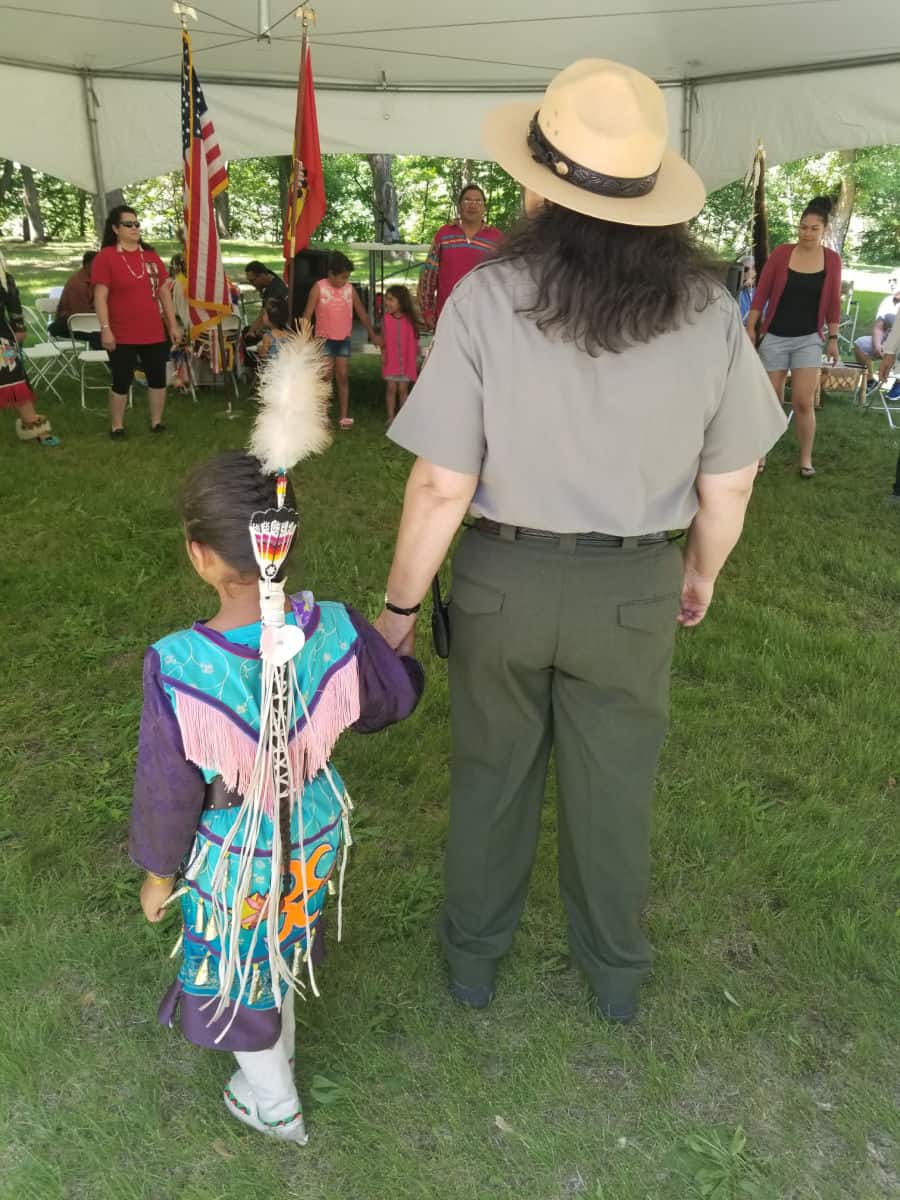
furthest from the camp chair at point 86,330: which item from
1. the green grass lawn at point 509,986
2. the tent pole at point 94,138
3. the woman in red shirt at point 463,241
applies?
the green grass lawn at point 509,986

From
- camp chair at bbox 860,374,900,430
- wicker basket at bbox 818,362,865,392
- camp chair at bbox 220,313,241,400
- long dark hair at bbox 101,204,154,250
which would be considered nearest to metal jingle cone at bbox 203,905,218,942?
long dark hair at bbox 101,204,154,250

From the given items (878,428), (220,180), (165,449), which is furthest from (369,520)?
(878,428)

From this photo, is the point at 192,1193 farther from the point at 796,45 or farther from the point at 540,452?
the point at 796,45

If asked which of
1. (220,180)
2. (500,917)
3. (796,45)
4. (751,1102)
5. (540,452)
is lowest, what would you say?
(751,1102)

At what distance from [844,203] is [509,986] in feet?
83.7

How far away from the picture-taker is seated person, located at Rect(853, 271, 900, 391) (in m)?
9.42

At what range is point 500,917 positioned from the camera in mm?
2154

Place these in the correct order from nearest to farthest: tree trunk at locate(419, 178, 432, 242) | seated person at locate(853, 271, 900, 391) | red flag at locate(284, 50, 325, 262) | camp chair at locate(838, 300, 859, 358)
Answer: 1. red flag at locate(284, 50, 325, 262)
2. seated person at locate(853, 271, 900, 391)
3. camp chair at locate(838, 300, 859, 358)
4. tree trunk at locate(419, 178, 432, 242)

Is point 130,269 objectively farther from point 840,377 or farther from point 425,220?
point 425,220

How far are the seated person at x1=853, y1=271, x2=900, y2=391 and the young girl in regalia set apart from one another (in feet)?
29.4

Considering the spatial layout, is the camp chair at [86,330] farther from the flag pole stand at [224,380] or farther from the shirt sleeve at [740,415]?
the shirt sleeve at [740,415]

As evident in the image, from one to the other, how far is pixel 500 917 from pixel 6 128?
7.76 m

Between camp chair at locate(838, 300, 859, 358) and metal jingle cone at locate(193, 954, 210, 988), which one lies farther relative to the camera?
camp chair at locate(838, 300, 859, 358)

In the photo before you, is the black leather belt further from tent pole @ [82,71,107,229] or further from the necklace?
tent pole @ [82,71,107,229]
